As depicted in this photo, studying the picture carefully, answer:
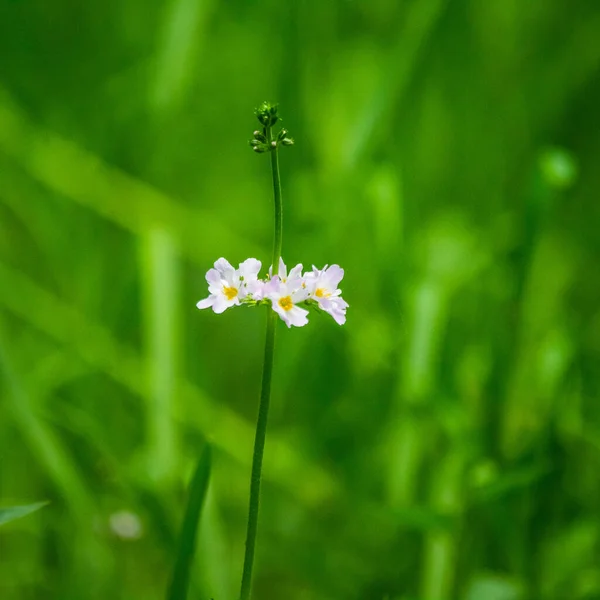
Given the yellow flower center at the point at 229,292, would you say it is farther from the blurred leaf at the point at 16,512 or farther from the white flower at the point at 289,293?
the blurred leaf at the point at 16,512

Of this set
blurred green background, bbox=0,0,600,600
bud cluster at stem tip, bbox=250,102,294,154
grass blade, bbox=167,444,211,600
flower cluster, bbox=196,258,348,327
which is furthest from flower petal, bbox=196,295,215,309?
blurred green background, bbox=0,0,600,600

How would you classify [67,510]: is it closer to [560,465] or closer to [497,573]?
[497,573]

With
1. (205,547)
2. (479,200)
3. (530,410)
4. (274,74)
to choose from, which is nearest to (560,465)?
(530,410)

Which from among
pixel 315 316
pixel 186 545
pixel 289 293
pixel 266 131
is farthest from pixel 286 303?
pixel 315 316

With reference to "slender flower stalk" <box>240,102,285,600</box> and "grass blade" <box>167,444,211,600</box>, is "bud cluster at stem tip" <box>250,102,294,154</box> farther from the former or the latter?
"grass blade" <box>167,444,211,600</box>

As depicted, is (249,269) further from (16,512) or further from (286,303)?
(16,512)

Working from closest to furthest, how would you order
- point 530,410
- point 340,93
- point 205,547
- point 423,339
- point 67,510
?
point 205,547 < point 67,510 < point 530,410 < point 423,339 < point 340,93

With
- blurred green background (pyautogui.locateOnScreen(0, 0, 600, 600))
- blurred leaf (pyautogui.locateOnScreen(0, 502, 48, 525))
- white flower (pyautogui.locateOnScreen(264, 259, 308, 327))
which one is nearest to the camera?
white flower (pyautogui.locateOnScreen(264, 259, 308, 327))

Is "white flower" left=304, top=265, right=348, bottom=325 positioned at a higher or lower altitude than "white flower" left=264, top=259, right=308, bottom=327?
higher
